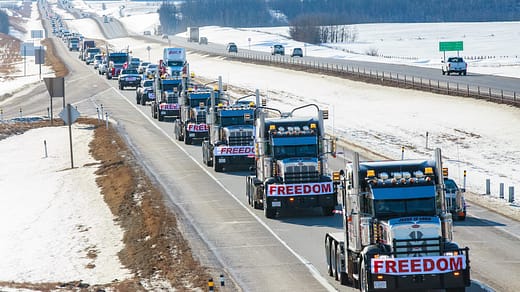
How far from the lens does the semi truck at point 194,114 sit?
5409cm

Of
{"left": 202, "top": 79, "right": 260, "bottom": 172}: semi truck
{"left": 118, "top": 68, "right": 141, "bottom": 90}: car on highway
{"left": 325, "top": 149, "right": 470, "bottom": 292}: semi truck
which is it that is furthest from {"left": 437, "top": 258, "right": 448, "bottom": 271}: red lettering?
{"left": 118, "top": 68, "right": 141, "bottom": 90}: car on highway

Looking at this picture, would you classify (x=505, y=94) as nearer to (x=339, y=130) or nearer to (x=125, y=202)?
(x=339, y=130)

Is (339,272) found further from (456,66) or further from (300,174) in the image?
(456,66)

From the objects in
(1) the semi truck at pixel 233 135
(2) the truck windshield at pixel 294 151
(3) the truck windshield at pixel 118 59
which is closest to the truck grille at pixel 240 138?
(1) the semi truck at pixel 233 135

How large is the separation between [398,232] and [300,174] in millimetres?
12155

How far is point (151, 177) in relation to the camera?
44.8 metres

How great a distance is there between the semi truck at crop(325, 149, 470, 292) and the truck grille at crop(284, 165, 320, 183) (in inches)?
372

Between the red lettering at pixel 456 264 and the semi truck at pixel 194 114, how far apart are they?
109 ft

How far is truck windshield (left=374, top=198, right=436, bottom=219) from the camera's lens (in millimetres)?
22125

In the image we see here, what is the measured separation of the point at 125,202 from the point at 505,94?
138 feet

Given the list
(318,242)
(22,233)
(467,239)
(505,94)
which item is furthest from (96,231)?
(505,94)

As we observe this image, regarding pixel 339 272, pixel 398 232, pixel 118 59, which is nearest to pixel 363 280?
pixel 398 232

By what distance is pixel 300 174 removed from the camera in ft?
110

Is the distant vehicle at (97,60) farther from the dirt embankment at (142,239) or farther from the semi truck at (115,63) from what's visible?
the dirt embankment at (142,239)
